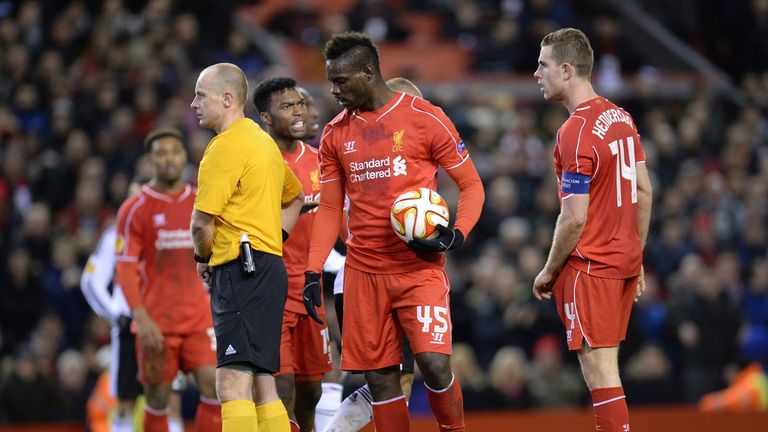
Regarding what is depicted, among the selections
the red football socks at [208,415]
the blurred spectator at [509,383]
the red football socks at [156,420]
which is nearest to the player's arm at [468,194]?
the red football socks at [208,415]

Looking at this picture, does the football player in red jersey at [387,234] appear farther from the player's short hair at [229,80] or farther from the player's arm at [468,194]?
the player's short hair at [229,80]

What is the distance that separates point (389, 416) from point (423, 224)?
1.10 m

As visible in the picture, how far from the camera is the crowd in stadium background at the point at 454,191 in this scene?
41.7ft

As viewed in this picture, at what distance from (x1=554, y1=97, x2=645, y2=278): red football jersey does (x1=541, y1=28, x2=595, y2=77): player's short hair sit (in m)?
0.22

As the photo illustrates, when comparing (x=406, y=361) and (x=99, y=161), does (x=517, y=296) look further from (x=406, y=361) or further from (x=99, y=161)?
(x=406, y=361)

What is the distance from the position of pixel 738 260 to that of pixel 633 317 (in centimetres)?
254

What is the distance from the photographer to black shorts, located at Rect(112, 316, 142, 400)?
9562mm

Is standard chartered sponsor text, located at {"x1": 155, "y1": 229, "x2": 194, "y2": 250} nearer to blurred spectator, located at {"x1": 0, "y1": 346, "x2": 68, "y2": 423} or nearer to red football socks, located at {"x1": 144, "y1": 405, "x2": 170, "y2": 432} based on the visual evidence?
red football socks, located at {"x1": 144, "y1": 405, "x2": 170, "y2": 432}

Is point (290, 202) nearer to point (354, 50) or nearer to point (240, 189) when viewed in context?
point (240, 189)

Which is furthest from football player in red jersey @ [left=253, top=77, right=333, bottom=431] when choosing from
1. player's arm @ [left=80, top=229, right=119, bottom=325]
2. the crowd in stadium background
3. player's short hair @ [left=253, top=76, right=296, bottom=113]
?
the crowd in stadium background

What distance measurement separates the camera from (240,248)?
6.53 m

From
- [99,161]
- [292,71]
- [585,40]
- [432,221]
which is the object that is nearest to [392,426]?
[432,221]

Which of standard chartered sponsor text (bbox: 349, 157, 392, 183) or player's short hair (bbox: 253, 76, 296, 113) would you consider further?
player's short hair (bbox: 253, 76, 296, 113)

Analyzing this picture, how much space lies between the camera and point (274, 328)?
259 inches
